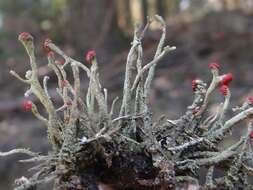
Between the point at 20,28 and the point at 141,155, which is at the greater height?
the point at 20,28

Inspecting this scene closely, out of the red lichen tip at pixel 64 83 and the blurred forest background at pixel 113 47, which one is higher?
the blurred forest background at pixel 113 47

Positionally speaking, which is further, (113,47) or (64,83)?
(113,47)

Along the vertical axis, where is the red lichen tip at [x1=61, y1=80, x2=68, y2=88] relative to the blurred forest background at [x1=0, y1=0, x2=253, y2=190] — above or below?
below

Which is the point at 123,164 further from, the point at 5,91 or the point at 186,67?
the point at 5,91

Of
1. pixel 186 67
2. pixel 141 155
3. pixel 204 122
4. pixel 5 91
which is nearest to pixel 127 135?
pixel 141 155

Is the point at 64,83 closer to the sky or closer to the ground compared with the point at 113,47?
closer to the ground

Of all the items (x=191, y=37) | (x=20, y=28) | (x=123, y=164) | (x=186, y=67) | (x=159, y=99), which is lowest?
(x=123, y=164)

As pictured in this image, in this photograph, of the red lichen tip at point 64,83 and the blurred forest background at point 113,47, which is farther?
the blurred forest background at point 113,47

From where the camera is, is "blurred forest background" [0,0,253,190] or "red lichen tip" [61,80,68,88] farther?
"blurred forest background" [0,0,253,190]
